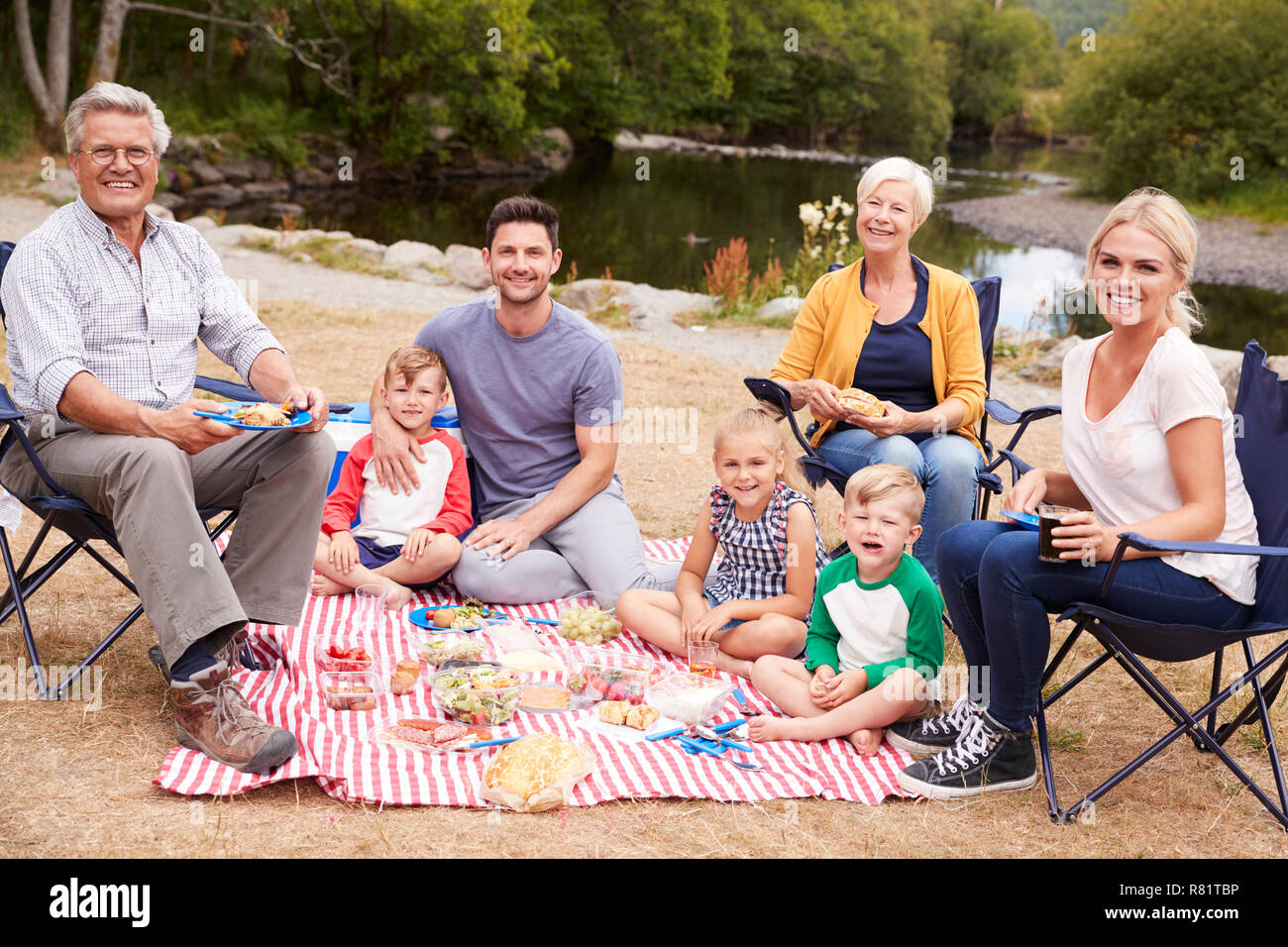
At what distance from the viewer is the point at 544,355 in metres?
4.05

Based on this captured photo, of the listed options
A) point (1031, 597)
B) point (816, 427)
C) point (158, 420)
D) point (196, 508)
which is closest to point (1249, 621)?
point (1031, 597)

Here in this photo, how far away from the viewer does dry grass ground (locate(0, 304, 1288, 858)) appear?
2.47m

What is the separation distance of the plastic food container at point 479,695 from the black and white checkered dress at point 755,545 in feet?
2.62

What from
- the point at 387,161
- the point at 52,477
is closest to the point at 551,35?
the point at 387,161

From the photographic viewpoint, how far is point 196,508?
3025 mm

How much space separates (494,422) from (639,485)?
1.51 metres

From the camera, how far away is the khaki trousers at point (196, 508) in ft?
9.11

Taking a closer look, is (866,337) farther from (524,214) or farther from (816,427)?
(524,214)

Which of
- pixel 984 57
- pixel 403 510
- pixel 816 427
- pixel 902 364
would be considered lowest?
pixel 403 510

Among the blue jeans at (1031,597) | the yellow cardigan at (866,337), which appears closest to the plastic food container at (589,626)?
the yellow cardigan at (866,337)

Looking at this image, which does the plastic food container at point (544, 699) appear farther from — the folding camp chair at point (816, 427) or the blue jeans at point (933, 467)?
the blue jeans at point (933, 467)

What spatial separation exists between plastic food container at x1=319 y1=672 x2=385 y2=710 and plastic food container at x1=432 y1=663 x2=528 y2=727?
0.55 feet

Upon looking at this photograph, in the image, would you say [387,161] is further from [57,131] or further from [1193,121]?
[1193,121]

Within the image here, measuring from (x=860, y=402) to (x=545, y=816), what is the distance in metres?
1.78
